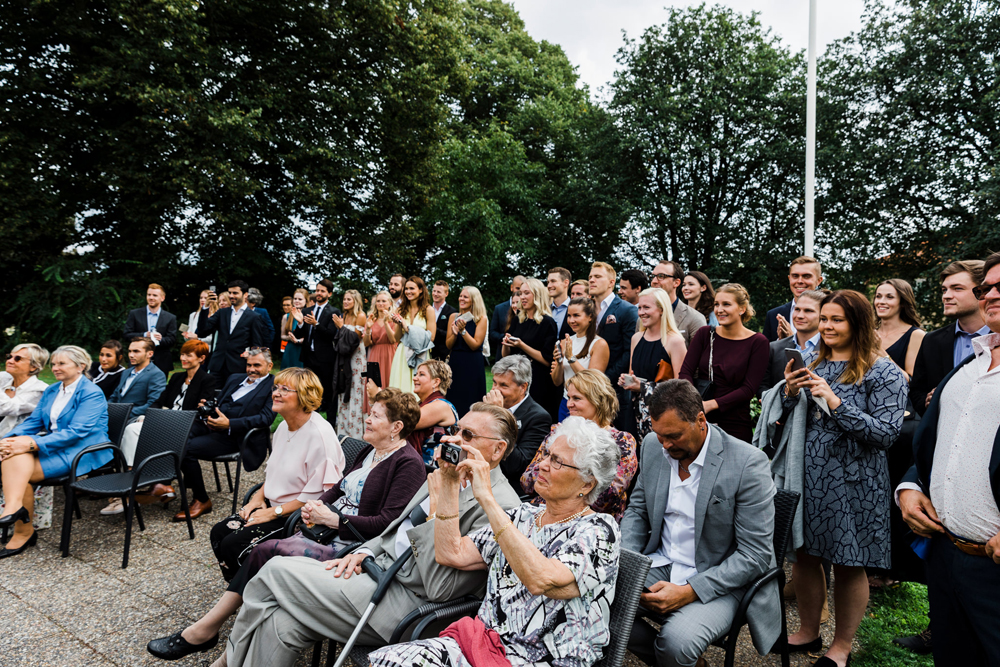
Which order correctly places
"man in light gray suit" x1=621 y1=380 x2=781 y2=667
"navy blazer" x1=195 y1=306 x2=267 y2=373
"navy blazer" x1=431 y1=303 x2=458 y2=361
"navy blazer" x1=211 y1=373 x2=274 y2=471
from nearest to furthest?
"man in light gray suit" x1=621 y1=380 x2=781 y2=667
"navy blazer" x1=211 y1=373 x2=274 y2=471
"navy blazer" x1=431 y1=303 x2=458 y2=361
"navy blazer" x1=195 y1=306 x2=267 y2=373

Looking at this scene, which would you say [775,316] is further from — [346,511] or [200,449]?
[200,449]

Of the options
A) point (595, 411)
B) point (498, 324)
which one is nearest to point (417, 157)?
point (498, 324)

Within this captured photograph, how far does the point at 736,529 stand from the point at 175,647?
9.51ft

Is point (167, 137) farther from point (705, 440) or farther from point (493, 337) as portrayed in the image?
point (705, 440)

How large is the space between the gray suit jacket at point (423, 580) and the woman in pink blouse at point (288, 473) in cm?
110

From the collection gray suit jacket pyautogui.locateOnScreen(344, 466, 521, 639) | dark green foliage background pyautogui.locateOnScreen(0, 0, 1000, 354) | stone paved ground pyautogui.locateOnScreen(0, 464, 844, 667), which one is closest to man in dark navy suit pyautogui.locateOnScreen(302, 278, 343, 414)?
stone paved ground pyautogui.locateOnScreen(0, 464, 844, 667)

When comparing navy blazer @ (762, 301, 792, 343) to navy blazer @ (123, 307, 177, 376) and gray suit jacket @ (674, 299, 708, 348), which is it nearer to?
gray suit jacket @ (674, 299, 708, 348)

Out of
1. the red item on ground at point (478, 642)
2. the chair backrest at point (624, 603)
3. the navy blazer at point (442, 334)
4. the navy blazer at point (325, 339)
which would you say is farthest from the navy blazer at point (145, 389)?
the chair backrest at point (624, 603)

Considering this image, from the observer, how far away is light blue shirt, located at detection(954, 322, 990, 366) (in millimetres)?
3736

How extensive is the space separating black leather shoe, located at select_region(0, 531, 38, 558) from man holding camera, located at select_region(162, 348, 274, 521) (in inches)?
39.5

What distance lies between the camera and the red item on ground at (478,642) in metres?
2.26

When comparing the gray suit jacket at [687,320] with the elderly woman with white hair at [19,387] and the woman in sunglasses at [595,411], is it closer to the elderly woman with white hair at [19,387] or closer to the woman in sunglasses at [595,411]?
the woman in sunglasses at [595,411]

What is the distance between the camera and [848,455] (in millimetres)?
3143

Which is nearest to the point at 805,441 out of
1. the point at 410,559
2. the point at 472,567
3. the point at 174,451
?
the point at 472,567
